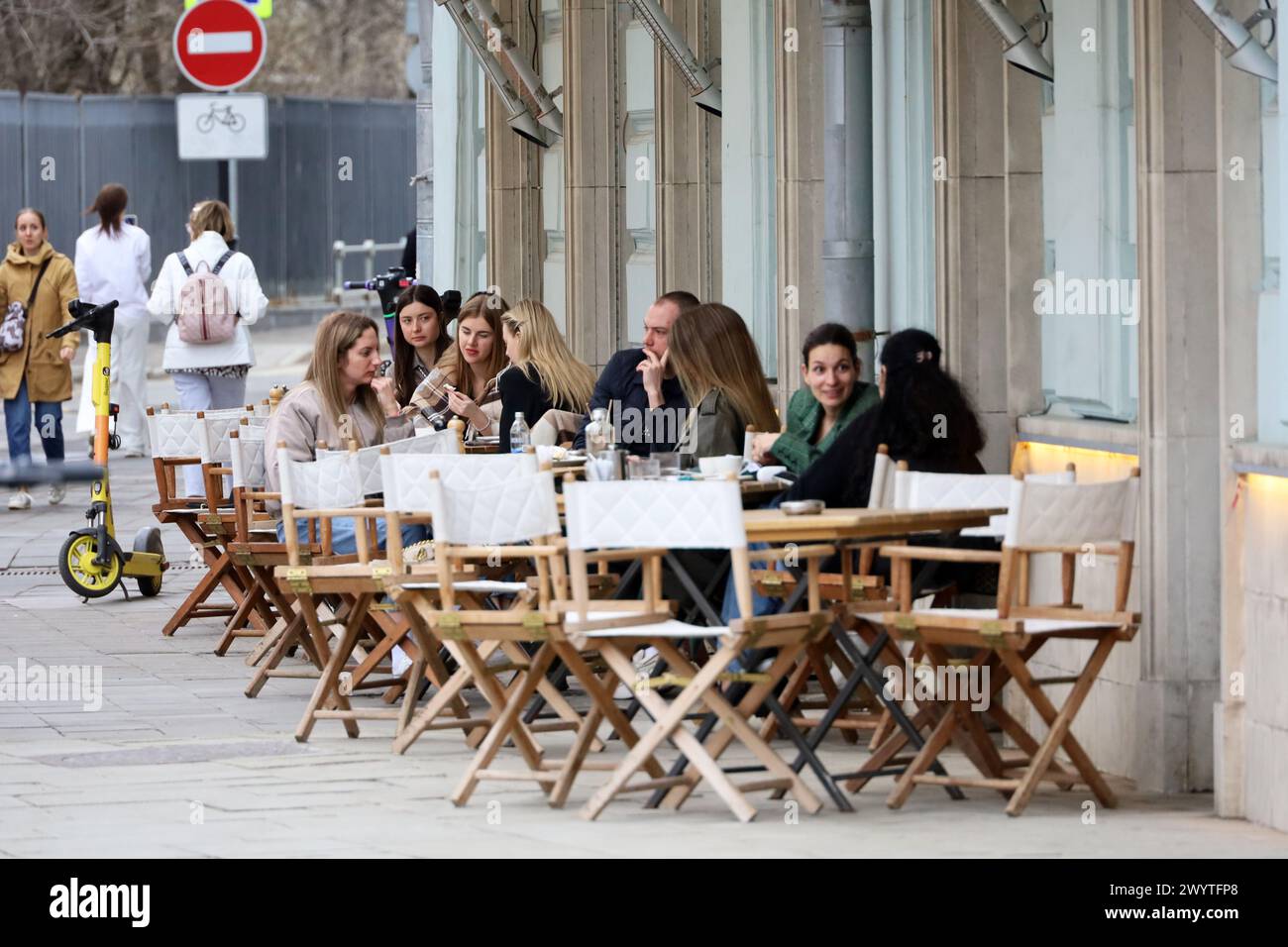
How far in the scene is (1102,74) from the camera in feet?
30.0

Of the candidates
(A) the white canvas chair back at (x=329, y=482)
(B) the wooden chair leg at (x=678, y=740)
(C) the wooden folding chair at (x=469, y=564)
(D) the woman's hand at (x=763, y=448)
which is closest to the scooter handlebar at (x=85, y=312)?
(A) the white canvas chair back at (x=329, y=482)

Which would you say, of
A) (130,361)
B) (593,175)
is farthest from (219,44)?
(593,175)

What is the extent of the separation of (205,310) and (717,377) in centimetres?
624

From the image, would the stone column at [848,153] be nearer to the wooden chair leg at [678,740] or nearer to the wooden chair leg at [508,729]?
the wooden chair leg at [508,729]

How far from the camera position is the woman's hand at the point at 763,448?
9.74m

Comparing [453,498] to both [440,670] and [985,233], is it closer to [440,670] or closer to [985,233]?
[440,670]

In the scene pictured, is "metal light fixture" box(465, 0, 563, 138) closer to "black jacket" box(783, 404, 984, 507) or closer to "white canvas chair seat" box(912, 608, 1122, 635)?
"black jacket" box(783, 404, 984, 507)

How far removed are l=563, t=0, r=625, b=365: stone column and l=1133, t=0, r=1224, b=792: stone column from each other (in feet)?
22.5

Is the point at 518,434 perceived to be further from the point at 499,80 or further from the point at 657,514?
the point at 499,80

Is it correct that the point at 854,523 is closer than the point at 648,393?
Yes

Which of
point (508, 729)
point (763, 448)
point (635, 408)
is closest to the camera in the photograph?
point (508, 729)

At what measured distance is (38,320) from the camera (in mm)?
17203

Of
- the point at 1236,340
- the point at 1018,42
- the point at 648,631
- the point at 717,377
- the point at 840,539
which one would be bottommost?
the point at 648,631

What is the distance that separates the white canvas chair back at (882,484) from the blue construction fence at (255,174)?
2200 cm
